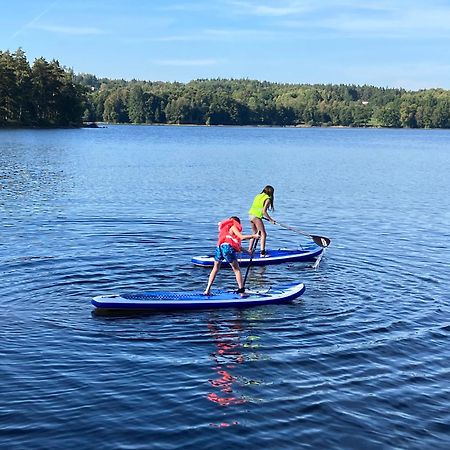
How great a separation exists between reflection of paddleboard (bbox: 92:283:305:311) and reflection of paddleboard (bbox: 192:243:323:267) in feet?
13.1

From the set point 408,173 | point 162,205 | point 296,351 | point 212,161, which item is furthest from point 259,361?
point 212,161

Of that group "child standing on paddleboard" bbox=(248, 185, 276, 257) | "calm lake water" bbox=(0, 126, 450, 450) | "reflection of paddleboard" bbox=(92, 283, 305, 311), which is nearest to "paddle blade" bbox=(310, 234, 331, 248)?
"calm lake water" bbox=(0, 126, 450, 450)

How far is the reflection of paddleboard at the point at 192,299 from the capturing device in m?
15.9

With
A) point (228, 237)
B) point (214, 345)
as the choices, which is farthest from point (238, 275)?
point (214, 345)

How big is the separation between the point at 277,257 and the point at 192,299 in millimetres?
6668

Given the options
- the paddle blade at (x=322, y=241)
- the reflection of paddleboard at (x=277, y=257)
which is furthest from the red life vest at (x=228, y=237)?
the paddle blade at (x=322, y=241)

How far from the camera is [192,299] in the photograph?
16.5 metres

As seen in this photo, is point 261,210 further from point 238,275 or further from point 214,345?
point 214,345

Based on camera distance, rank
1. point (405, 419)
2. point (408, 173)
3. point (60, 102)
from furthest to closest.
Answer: point (60, 102) < point (408, 173) < point (405, 419)

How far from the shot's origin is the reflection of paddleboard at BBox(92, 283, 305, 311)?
15852mm

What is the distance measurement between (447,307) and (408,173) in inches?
1840

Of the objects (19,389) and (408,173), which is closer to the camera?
(19,389)

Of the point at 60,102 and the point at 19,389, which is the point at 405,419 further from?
the point at 60,102

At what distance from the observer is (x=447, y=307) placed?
1762cm
